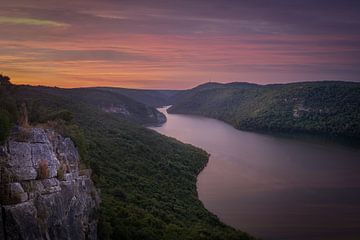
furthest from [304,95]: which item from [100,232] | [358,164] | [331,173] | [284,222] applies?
[100,232]

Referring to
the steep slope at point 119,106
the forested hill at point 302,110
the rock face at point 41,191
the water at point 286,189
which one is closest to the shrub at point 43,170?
the rock face at point 41,191

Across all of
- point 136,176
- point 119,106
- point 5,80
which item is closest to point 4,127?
point 5,80

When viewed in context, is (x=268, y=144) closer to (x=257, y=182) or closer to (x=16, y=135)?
(x=257, y=182)

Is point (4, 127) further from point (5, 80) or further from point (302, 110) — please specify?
point (302, 110)

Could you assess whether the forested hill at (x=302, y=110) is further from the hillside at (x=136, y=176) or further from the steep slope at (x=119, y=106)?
the hillside at (x=136, y=176)

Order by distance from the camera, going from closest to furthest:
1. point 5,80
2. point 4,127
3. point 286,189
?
point 4,127
point 5,80
point 286,189

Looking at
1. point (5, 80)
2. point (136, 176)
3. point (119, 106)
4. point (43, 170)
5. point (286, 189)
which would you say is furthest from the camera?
point (119, 106)
